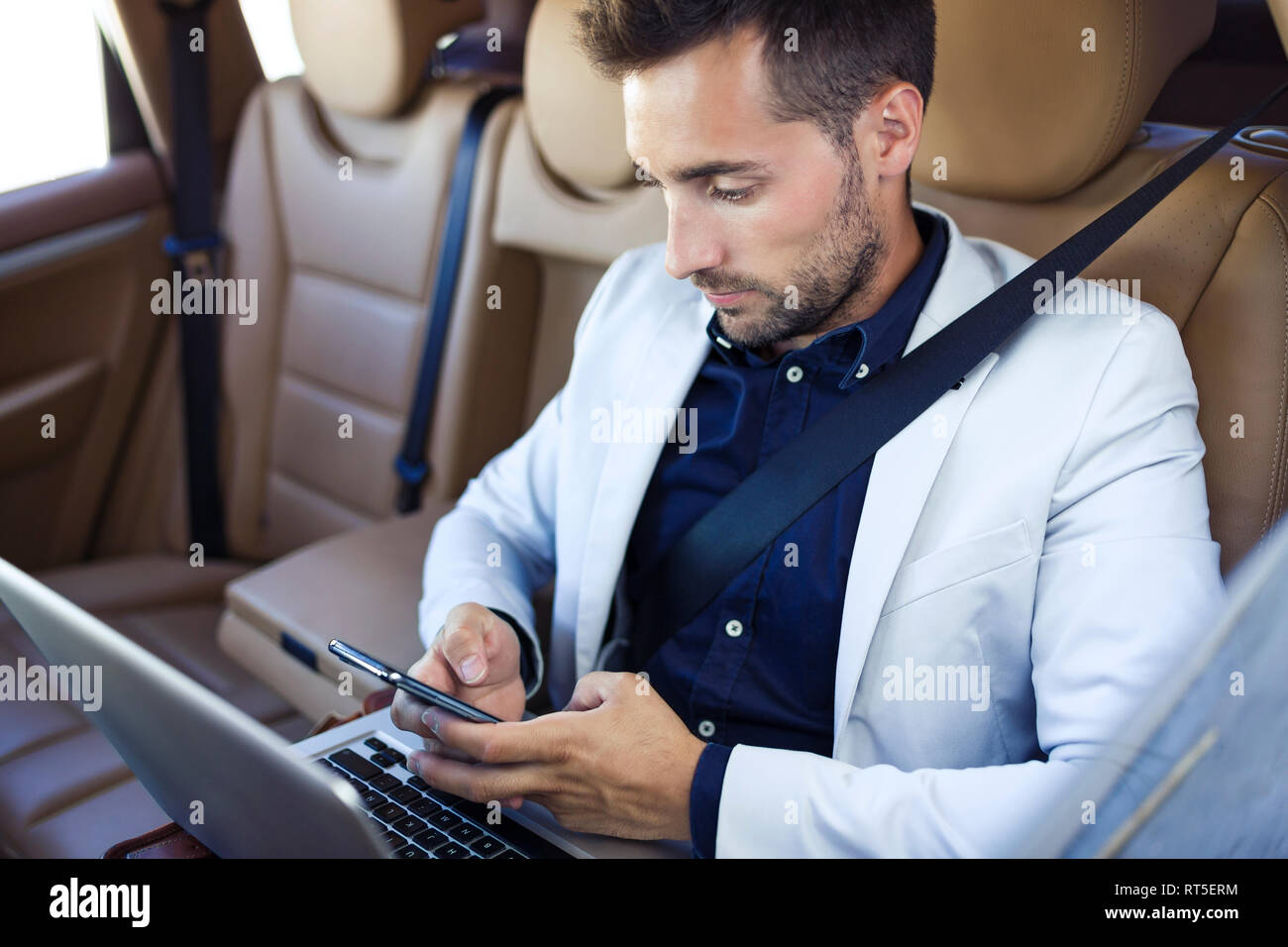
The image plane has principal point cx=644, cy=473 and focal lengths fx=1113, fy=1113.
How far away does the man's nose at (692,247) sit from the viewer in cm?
112

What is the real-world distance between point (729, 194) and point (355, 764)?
2.15ft

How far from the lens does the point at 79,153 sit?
7.11 ft

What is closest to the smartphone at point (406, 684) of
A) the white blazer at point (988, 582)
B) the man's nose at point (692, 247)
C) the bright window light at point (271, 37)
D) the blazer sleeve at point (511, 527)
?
the white blazer at point (988, 582)

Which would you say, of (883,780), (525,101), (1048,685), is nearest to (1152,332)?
(1048,685)

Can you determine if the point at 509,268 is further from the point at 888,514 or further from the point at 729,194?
the point at 888,514

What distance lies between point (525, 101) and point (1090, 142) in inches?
37.7

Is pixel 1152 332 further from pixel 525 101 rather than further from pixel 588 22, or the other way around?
pixel 525 101

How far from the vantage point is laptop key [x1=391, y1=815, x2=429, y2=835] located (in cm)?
95

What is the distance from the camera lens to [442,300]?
1.96 m

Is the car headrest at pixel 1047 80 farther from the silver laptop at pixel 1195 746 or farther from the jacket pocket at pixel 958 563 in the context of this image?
the silver laptop at pixel 1195 746

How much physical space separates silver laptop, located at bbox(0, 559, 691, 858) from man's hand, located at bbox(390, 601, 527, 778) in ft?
0.18

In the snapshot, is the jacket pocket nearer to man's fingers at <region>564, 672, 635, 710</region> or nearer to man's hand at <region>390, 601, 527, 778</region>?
man's fingers at <region>564, 672, 635, 710</region>

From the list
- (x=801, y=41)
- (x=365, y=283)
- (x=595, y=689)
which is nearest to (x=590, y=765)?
(x=595, y=689)

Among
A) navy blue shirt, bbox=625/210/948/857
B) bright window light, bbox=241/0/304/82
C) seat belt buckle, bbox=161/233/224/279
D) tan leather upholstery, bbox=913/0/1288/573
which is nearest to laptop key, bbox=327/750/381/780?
navy blue shirt, bbox=625/210/948/857
